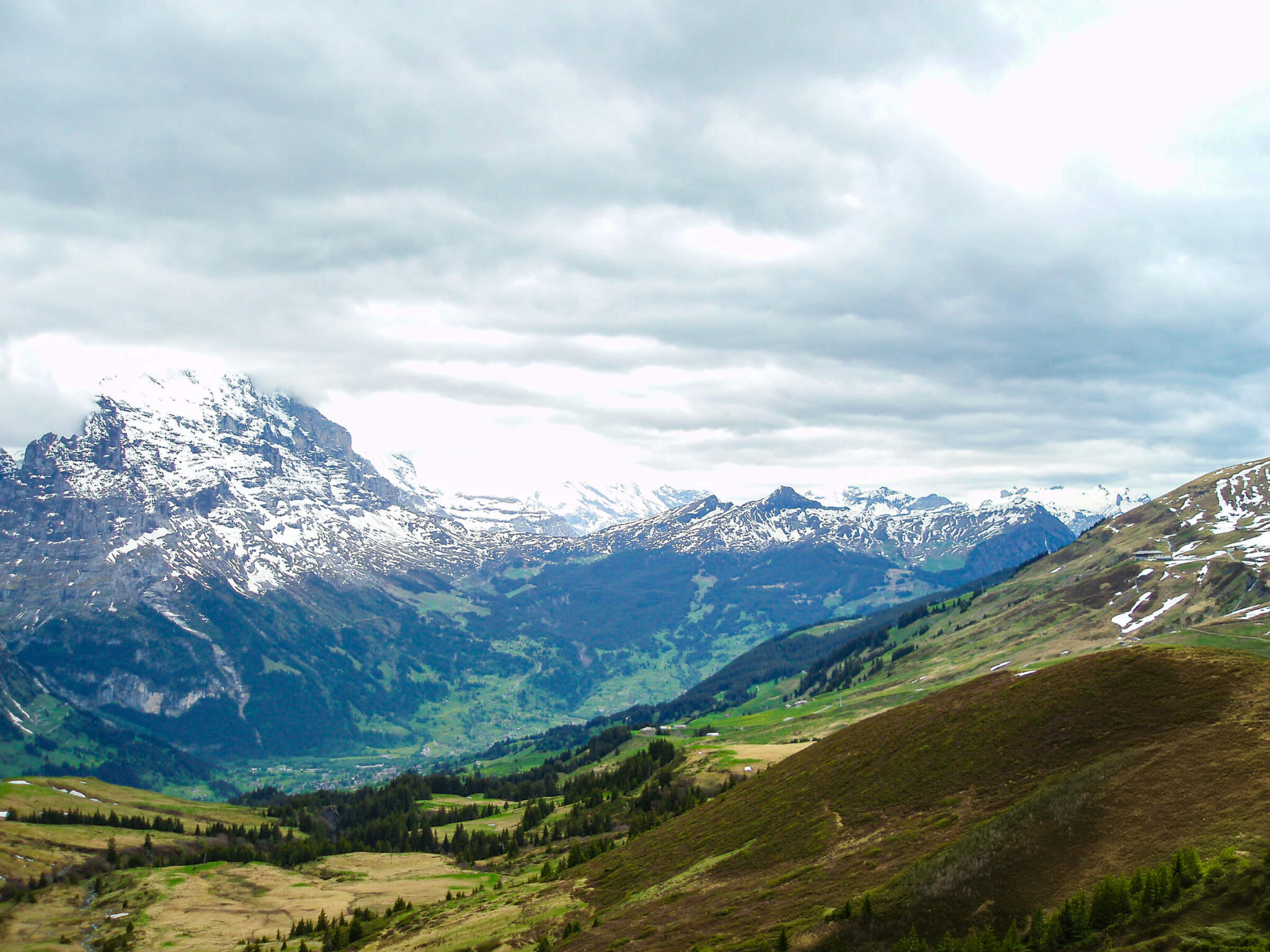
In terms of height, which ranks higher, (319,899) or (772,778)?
(772,778)

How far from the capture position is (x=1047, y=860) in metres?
48.5

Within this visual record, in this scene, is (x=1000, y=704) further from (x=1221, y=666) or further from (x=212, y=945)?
(x=212, y=945)

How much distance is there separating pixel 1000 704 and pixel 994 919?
1384 inches

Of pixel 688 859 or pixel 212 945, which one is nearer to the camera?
pixel 688 859

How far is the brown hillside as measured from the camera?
4816 cm

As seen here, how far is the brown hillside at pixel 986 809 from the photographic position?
48.2m

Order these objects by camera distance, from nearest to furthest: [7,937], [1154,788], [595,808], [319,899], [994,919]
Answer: [994,919]
[1154,788]
[7,937]
[319,899]
[595,808]

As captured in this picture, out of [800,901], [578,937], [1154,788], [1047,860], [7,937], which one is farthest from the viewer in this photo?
[7,937]

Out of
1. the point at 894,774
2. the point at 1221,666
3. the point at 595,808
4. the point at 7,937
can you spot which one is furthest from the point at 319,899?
the point at 1221,666

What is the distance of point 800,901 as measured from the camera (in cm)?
5694

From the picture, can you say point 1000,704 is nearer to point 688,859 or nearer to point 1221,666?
point 1221,666

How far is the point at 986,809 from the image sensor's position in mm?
60625

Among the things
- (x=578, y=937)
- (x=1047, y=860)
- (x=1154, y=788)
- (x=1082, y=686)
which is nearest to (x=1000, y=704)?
(x=1082, y=686)

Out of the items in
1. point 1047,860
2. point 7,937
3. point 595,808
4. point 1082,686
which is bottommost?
point 595,808
